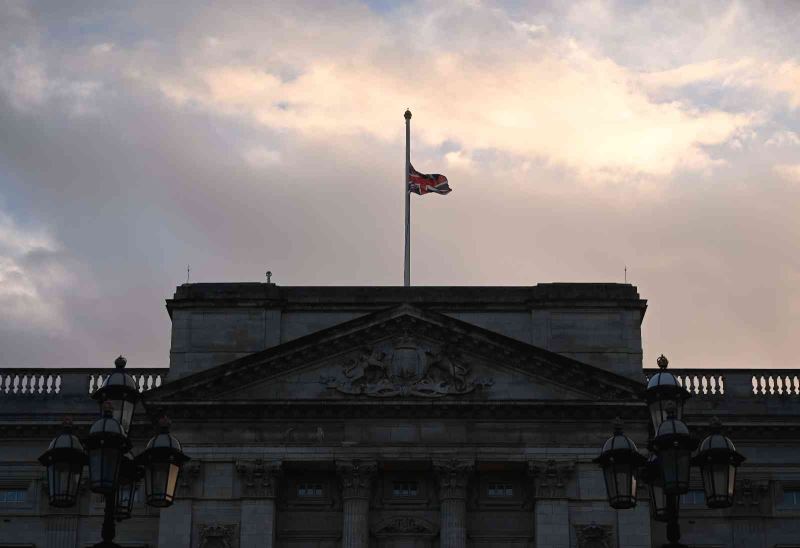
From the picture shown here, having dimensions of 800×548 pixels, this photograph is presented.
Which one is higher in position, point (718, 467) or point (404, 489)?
point (404, 489)

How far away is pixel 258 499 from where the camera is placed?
5944 cm

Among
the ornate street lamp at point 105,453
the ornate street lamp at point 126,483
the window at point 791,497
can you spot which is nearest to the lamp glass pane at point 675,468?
the ornate street lamp at point 105,453

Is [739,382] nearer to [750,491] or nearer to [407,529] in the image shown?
[750,491]

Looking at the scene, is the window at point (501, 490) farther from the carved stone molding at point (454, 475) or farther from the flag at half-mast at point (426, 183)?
the flag at half-mast at point (426, 183)

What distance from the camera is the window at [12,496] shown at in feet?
206


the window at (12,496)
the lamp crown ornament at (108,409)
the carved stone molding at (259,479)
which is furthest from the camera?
the window at (12,496)

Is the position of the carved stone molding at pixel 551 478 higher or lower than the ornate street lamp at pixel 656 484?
higher

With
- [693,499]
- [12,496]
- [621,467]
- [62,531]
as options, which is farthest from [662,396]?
[12,496]

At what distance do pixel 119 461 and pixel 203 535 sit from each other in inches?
1073

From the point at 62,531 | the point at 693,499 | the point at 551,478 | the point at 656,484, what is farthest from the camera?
the point at 693,499

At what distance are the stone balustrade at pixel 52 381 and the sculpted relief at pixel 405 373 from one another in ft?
27.2

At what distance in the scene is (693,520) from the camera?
2437 inches

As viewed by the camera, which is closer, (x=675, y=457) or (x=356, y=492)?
(x=675, y=457)

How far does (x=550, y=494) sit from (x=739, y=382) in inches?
391
